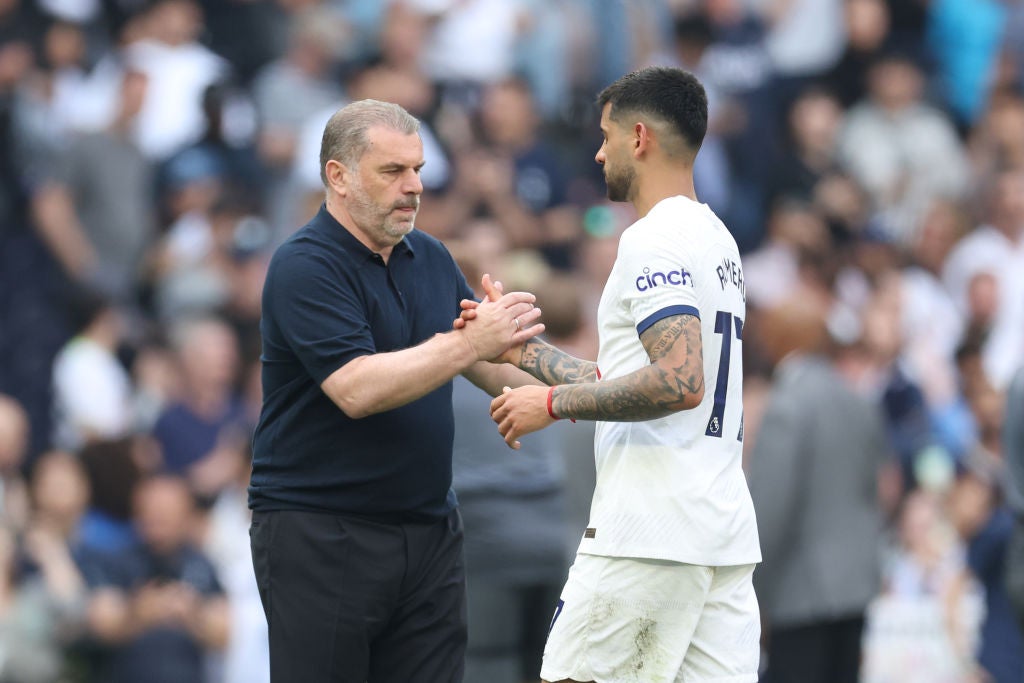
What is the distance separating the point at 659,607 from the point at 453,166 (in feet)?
25.1

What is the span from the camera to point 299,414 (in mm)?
5164

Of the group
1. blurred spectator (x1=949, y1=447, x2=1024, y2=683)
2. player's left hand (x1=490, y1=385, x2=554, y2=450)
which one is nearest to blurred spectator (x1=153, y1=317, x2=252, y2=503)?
blurred spectator (x1=949, y1=447, x2=1024, y2=683)

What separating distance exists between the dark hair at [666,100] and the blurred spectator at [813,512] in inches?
117

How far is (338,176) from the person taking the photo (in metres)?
5.29

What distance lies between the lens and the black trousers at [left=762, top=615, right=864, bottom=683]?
25.3ft

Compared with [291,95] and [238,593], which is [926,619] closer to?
[238,593]

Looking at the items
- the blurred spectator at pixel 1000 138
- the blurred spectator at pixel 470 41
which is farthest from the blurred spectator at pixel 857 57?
the blurred spectator at pixel 470 41

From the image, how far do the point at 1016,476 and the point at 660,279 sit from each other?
3.38 metres

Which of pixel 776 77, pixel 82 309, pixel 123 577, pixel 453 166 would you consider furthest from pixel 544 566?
pixel 776 77

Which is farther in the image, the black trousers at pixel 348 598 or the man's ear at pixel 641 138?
the black trousers at pixel 348 598

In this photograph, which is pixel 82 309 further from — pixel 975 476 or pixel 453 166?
pixel 975 476

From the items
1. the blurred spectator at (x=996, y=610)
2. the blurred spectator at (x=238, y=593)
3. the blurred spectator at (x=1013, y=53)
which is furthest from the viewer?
the blurred spectator at (x=1013, y=53)

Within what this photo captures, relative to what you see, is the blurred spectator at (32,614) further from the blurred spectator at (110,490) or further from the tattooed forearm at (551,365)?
the tattooed forearm at (551,365)

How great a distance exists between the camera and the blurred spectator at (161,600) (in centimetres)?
885
